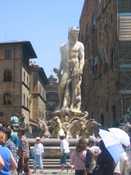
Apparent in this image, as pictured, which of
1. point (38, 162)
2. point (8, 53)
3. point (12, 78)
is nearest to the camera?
point (38, 162)

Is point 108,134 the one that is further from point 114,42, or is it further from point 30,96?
point 30,96

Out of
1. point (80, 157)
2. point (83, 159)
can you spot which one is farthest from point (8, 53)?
point (83, 159)

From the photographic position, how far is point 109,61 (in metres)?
59.8

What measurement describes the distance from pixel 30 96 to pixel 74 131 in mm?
67164

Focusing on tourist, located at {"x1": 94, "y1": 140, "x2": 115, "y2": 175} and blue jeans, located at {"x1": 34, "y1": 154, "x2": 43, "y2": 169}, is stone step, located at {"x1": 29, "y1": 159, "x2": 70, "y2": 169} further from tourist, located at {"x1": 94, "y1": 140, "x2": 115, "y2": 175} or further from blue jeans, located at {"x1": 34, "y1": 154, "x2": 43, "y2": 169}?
tourist, located at {"x1": 94, "y1": 140, "x2": 115, "y2": 175}

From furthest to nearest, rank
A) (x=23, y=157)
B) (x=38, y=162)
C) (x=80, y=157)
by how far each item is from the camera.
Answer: (x=38, y=162) < (x=23, y=157) < (x=80, y=157)

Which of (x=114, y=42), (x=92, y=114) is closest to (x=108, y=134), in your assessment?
(x=114, y=42)

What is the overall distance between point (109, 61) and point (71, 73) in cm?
3526

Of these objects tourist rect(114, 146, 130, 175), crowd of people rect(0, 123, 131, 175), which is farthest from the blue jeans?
tourist rect(114, 146, 130, 175)

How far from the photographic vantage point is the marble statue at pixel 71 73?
24.6 metres

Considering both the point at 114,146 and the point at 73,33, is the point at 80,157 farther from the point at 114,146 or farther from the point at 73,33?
the point at 73,33

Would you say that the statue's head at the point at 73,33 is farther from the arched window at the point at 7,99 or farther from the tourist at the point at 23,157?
the arched window at the point at 7,99

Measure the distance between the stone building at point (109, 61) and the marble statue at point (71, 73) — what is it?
2804cm

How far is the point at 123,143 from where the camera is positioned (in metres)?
7.84
